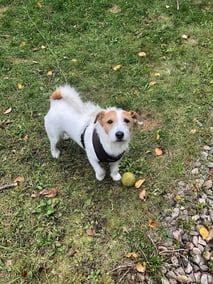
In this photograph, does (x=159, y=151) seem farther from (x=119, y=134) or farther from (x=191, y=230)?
(x=119, y=134)

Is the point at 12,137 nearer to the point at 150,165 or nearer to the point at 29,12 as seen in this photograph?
the point at 150,165

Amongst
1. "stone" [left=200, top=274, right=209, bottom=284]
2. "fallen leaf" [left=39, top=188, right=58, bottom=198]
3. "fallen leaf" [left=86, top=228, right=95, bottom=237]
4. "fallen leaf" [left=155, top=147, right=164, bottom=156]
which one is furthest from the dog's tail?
"stone" [left=200, top=274, right=209, bottom=284]

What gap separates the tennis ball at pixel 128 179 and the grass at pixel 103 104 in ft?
0.23

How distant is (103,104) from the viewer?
473cm

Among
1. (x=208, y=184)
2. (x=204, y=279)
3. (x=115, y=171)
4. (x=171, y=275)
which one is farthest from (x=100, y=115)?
(x=204, y=279)

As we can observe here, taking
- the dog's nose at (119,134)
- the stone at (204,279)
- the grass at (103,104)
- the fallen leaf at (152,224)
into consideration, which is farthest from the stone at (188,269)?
the dog's nose at (119,134)

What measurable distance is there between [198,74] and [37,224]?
113 inches

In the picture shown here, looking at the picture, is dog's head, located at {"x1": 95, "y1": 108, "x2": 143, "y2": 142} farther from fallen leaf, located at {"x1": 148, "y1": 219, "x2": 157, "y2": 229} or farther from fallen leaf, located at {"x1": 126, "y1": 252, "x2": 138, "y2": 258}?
fallen leaf, located at {"x1": 126, "y1": 252, "x2": 138, "y2": 258}

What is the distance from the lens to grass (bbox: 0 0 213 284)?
3.38m

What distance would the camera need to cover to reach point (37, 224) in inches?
142

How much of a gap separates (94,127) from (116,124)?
375 millimetres

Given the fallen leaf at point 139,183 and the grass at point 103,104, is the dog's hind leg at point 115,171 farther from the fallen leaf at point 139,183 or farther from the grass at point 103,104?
the fallen leaf at point 139,183

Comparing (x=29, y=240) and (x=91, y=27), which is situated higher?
(x=91, y=27)

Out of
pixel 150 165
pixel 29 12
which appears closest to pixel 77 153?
pixel 150 165
